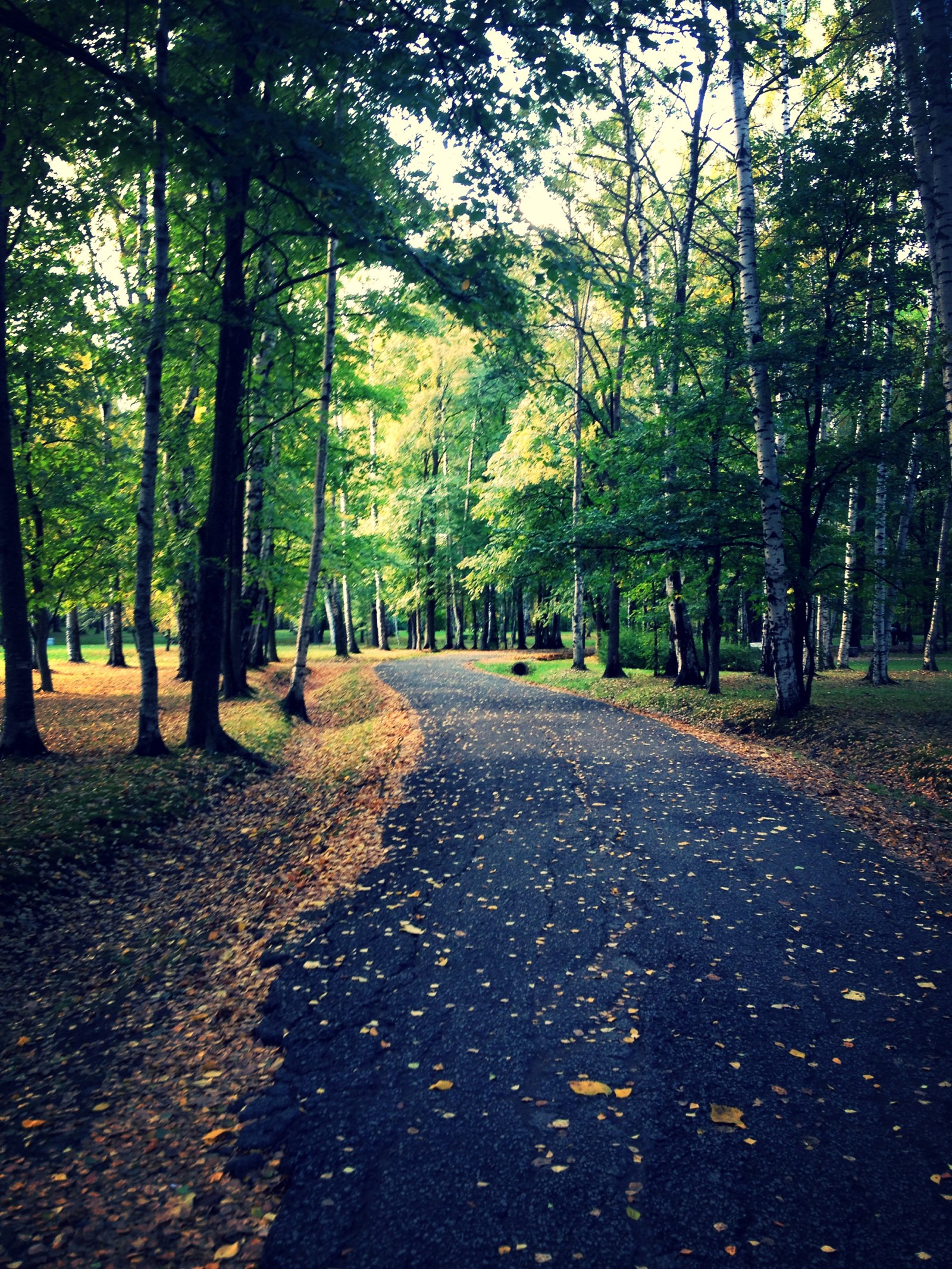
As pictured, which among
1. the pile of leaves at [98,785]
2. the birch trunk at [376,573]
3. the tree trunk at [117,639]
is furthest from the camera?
the birch trunk at [376,573]

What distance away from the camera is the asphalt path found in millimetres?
2750

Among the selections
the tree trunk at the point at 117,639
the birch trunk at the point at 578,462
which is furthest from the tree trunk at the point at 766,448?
the tree trunk at the point at 117,639

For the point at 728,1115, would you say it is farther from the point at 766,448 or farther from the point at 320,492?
the point at 320,492

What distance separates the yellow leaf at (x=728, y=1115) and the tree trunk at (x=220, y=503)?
30.1 ft

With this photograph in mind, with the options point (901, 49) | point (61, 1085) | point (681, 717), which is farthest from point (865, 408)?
point (61, 1085)

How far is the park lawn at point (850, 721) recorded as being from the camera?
934 cm

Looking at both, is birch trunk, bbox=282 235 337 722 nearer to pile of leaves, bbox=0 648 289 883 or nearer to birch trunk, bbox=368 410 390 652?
pile of leaves, bbox=0 648 289 883

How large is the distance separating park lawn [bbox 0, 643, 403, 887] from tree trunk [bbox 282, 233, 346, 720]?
695 millimetres

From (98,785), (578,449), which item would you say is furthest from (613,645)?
(98,785)

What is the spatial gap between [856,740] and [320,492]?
1121 centimetres

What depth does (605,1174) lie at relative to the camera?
3000 millimetres

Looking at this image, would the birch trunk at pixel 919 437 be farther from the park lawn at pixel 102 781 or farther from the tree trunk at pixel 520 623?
the tree trunk at pixel 520 623

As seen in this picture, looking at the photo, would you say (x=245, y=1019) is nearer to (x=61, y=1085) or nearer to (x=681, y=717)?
(x=61, y=1085)

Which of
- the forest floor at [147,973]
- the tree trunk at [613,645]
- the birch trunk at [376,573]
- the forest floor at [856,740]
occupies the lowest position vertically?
the forest floor at [147,973]
